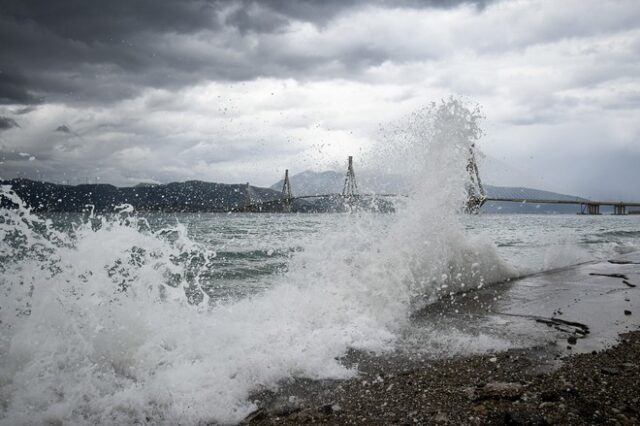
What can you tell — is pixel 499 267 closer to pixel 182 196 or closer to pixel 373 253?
pixel 373 253

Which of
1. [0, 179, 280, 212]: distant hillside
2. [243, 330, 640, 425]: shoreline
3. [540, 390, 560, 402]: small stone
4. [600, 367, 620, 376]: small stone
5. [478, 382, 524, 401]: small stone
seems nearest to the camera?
[243, 330, 640, 425]: shoreline

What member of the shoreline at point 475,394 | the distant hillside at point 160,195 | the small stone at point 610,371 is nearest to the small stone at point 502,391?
the shoreline at point 475,394

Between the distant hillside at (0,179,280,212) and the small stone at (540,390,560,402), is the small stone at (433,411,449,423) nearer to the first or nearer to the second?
the small stone at (540,390,560,402)

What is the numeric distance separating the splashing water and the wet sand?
1.39 feet

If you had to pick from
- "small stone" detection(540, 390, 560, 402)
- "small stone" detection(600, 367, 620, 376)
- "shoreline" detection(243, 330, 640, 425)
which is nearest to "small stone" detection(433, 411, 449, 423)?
"shoreline" detection(243, 330, 640, 425)

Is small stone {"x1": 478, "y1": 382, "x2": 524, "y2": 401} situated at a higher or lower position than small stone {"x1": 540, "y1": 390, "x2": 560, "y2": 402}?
lower

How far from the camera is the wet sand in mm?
3344

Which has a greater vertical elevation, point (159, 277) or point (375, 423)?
point (159, 277)

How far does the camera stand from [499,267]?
10.8 meters

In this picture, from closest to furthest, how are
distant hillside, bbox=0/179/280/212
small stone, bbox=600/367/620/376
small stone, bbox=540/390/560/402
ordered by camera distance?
small stone, bbox=540/390/560/402, small stone, bbox=600/367/620/376, distant hillside, bbox=0/179/280/212

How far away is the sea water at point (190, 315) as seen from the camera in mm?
4000

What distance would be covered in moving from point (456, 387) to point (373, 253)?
4.99 meters

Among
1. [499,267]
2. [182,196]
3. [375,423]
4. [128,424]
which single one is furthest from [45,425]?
[182,196]

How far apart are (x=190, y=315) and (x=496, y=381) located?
13.2 ft
